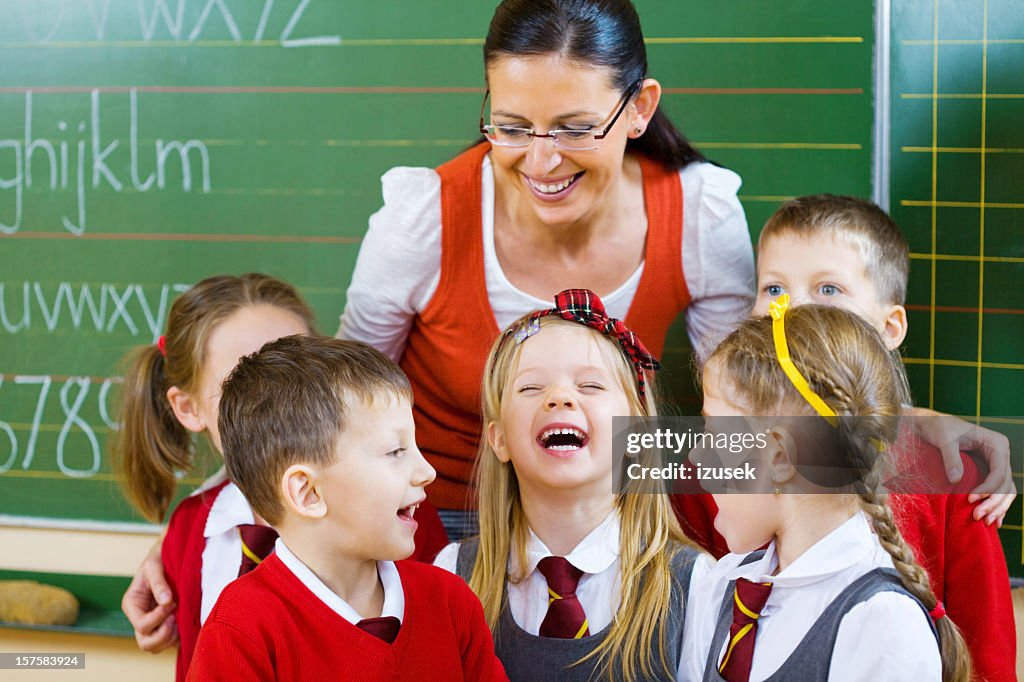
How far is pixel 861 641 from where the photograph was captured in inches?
45.2

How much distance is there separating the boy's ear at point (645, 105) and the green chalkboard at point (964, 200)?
0.52m

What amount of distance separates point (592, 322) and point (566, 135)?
11.4 inches

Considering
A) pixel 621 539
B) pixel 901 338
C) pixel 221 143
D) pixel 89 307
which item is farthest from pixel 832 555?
pixel 89 307

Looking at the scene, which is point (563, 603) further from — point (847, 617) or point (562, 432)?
point (847, 617)

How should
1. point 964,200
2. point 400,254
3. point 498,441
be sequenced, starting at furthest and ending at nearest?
point 964,200, point 400,254, point 498,441

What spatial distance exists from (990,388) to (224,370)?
137 cm

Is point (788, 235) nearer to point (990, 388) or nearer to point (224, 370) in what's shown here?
point (990, 388)

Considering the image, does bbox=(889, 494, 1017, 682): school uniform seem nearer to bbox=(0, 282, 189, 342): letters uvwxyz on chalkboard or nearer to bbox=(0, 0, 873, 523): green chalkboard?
bbox=(0, 0, 873, 523): green chalkboard

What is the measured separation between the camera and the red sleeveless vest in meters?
1.82

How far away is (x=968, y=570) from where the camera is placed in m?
1.57

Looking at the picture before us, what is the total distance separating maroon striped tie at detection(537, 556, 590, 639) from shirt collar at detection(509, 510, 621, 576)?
0.01m

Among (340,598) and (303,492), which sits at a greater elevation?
(303,492)

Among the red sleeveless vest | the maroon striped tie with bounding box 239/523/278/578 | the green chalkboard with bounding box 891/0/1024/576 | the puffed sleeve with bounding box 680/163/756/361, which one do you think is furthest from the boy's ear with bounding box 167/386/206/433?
the green chalkboard with bounding box 891/0/1024/576

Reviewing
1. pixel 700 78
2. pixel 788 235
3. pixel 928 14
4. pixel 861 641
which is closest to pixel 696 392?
pixel 788 235
